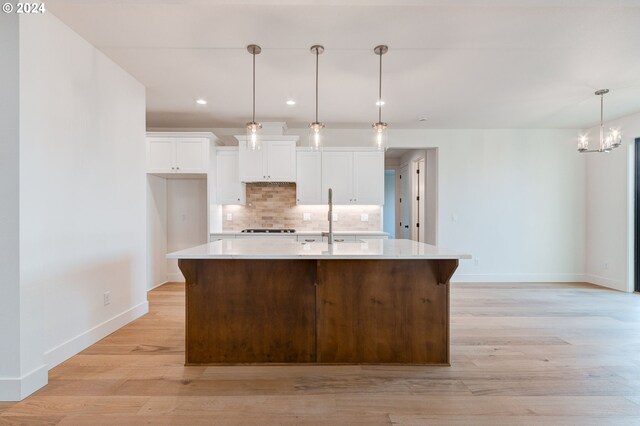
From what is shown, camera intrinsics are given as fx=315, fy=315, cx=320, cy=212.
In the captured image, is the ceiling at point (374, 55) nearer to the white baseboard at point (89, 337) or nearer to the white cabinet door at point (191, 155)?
the white cabinet door at point (191, 155)

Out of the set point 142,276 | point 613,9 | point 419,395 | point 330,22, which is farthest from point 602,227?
point 142,276

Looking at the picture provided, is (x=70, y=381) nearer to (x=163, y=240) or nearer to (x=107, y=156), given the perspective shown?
(x=107, y=156)

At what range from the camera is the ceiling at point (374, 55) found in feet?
7.49

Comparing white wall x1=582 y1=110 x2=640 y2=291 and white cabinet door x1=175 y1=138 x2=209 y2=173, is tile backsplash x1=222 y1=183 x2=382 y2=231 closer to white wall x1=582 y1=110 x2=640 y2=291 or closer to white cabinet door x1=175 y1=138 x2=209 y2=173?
white cabinet door x1=175 y1=138 x2=209 y2=173

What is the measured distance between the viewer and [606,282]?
5074 mm

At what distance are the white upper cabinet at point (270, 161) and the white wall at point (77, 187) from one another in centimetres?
154

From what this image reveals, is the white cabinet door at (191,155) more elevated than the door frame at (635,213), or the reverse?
the white cabinet door at (191,155)

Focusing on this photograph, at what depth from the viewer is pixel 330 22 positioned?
2404mm

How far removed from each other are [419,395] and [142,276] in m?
3.12

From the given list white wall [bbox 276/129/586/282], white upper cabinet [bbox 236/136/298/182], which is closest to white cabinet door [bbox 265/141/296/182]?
white upper cabinet [bbox 236/136/298/182]

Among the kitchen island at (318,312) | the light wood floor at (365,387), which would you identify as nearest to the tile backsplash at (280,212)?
the light wood floor at (365,387)

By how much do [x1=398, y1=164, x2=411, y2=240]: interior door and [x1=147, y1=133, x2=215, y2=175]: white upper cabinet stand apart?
4.55 m

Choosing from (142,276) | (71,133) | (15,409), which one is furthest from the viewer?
(142,276)

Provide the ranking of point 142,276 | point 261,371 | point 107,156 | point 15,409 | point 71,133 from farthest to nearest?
point 142,276, point 107,156, point 71,133, point 261,371, point 15,409
